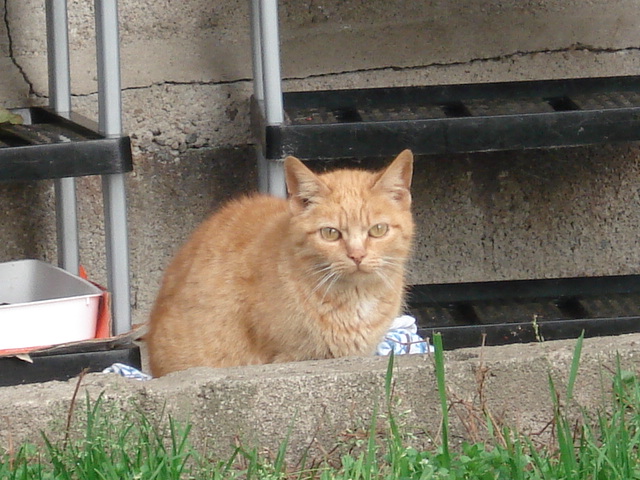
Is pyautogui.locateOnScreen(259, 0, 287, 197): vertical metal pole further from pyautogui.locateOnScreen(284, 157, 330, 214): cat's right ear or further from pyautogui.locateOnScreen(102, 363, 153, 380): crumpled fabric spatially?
pyautogui.locateOnScreen(102, 363, 153, 380): crumpled fabric

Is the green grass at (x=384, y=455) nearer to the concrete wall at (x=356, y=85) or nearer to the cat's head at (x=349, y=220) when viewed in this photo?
the cat's head at (x=349, y=220)

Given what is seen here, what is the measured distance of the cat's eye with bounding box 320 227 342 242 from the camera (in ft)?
8.13

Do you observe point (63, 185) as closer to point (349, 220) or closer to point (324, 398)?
point (349, 220)

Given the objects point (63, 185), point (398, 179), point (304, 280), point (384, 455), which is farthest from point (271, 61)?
point (384, 455)

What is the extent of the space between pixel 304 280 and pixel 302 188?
0.76 feet

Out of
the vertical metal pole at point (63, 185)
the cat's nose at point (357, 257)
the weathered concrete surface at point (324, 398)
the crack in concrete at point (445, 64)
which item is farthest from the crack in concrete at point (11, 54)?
the weathered concrete surface at point (324, 398)

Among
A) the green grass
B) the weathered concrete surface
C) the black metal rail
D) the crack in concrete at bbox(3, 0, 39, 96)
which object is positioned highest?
the crack in concrete at bbox(3, 0, 39, 96)

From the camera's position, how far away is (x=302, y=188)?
2.49 metres

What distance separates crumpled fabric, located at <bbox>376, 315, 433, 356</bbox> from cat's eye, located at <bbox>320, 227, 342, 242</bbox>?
347 mm

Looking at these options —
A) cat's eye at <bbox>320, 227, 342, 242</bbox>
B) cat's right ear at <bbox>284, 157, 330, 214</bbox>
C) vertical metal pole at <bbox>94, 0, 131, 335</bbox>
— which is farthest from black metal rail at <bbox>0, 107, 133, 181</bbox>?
cat's eye at <bbox>320, 227, 342, 242</bbox>

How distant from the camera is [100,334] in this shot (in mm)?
2805

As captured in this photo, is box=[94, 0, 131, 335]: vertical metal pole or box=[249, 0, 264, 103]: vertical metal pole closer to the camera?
box=[94, 0, 131, 335]: vertical metal pole

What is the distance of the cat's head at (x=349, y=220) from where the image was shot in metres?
2.45

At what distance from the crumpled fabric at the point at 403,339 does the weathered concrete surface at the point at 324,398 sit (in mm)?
600
